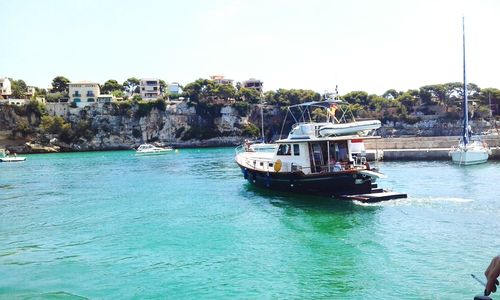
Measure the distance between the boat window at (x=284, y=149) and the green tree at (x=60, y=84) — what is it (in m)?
106

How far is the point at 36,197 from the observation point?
29.6 metres

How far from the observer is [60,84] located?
118062 mm

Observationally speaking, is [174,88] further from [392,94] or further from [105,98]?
[392,94]

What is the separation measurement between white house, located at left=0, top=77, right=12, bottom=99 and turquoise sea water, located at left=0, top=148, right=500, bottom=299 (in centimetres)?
9504

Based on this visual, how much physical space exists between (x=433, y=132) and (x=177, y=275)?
292 ft

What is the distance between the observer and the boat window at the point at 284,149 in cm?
2499

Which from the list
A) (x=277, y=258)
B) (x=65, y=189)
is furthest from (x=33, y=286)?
(x=65, y=189)

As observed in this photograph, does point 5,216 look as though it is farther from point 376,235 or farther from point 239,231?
point 376,235

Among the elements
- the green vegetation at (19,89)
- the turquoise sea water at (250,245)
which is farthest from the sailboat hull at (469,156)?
the green vegetation at (19,89)

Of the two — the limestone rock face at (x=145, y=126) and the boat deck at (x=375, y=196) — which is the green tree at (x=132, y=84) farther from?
the boat deck at (x=375, y=196)

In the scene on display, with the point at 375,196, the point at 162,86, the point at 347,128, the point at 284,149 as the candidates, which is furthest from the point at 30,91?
the point at 375,196

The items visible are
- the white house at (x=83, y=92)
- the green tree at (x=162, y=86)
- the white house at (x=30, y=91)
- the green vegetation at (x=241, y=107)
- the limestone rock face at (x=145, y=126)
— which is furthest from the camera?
the green tree at (x=162, y=86)

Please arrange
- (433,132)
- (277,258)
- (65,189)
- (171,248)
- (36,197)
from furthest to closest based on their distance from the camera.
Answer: (433,132)
(65,189)
(36,197)
(171,248)
(277,258)

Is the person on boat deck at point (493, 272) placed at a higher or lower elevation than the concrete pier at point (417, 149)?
higher
